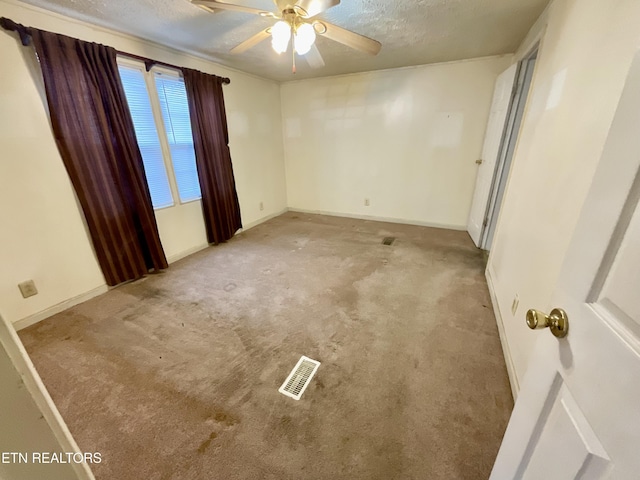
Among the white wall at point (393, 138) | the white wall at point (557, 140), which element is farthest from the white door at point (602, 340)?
the white wall at point (393, 138)

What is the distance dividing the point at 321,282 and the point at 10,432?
7.26ft

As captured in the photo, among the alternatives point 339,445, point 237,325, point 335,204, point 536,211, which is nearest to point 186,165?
point 237,325

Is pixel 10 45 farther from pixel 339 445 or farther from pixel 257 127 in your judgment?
pixel 339 445

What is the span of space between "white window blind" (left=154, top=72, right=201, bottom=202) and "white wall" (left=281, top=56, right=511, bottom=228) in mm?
1914

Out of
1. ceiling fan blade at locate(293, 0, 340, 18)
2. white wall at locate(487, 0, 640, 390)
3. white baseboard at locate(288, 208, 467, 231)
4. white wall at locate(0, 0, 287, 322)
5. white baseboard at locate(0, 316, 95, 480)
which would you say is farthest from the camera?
white baseboard at locate(288, 208, 467, 231)

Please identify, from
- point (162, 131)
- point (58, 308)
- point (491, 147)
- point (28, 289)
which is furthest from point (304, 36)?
point (58, 308)

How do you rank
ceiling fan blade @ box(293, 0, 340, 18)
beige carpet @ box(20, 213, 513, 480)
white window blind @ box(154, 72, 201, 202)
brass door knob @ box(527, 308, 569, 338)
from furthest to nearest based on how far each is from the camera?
white window blind @ box(154, 72, 201, 202) < ceiling fan blade @ box(293, 0, 340, 18) < beige carpet @ box(20, 213, 513, 480) < brass door knob @ box(527, 308, 569, 338)

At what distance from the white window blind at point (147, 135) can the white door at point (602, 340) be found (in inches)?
125

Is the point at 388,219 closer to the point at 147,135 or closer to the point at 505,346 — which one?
the point at 505,346

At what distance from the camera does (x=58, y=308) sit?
2.17m

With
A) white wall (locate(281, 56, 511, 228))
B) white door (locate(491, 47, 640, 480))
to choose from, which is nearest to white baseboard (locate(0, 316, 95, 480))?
white door (locate(491, 47, 640, 480))

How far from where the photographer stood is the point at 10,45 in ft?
5.76

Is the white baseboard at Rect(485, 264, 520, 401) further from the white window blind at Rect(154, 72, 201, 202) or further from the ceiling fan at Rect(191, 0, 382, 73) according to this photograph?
the white window blind at Rect(154, 72, 201, 202)

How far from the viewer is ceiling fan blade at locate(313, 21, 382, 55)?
160 centimetres
